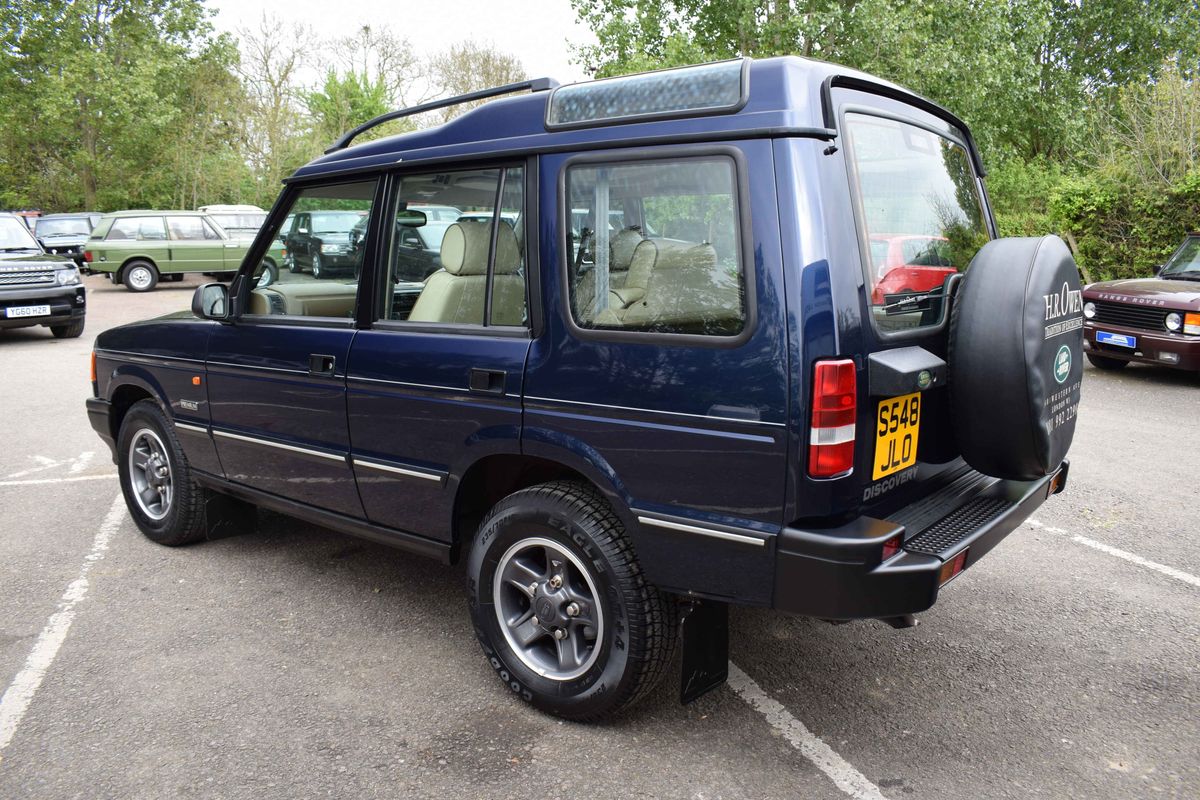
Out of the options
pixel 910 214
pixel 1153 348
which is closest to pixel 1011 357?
pixel 910 214

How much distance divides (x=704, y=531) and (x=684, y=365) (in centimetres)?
49

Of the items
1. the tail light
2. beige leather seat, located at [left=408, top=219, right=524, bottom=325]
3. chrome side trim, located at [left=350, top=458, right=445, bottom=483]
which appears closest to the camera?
the tail light

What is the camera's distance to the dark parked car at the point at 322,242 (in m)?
3.71

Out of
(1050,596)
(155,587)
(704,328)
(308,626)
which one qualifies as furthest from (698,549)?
(155,587)

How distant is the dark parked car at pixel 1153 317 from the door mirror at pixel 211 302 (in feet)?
26.8

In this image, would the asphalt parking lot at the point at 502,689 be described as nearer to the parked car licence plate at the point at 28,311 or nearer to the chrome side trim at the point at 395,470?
the chrome side trim at the point at 395,470

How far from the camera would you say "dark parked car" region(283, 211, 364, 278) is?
371 cm

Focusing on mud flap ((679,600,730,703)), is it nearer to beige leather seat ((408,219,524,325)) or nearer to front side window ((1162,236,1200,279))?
beige leather seat ((408,219,524,325))

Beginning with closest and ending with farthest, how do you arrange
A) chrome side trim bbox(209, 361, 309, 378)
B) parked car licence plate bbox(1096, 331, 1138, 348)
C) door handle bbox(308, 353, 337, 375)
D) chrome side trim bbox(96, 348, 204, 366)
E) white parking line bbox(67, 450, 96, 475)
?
door handle bbox(308, 353, 337, 375), chrome side trim bbox(209, 361, 309, 378), chrome side trim bbox(96, 348, 204, 366), white parking line bbox(67, 450, 96, 475), parked car licence plate bbox(1096, 331, 1138, 348)

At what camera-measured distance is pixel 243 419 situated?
410 cm

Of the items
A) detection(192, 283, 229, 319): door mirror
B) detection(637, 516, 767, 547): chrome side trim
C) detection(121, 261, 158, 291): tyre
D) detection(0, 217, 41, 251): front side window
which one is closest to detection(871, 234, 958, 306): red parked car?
detection(637, 516, 767, 547): chrome side trim

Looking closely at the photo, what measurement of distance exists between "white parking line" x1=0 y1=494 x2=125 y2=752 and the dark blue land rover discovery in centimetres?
126

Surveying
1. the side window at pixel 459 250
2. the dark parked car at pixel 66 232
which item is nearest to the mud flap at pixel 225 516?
the side window at pixel 459 250

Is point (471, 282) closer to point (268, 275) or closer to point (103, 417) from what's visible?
point (268, 275)
